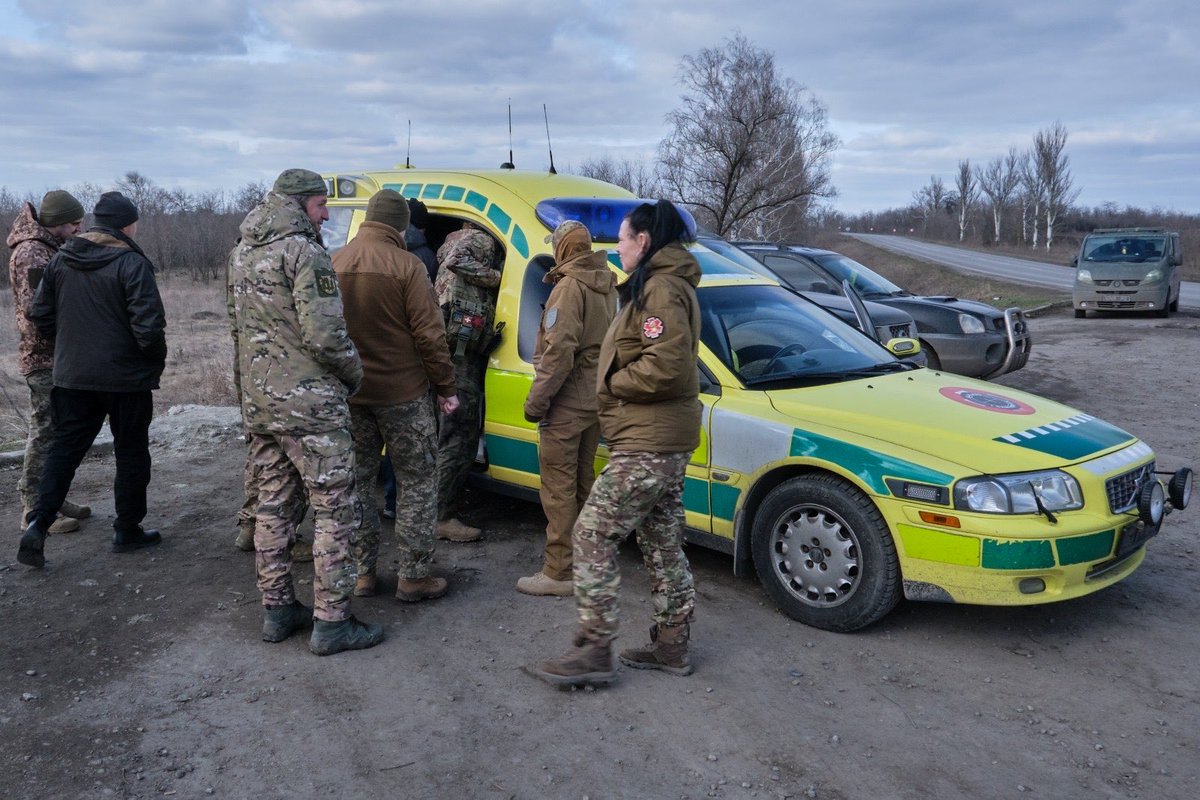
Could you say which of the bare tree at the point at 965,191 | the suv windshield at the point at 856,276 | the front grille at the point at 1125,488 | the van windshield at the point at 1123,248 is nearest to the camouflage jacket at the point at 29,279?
the front grille at the point at 1125,488

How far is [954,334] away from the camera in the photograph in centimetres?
1015

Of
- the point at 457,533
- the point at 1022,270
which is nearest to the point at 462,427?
the point at 457,533

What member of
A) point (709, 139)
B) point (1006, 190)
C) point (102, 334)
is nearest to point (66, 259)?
point (102, 334)

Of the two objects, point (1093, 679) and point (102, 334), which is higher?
point (102, 334)

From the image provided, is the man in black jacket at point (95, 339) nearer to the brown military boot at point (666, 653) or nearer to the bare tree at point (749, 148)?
the brown military boot at point (666, 653)

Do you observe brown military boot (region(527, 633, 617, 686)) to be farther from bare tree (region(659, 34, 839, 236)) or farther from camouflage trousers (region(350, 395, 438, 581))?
bare tree (region(659, 34, 839, 236))

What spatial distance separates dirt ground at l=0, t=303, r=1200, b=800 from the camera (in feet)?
10.3

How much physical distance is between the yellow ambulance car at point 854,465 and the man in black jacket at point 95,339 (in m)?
1.90

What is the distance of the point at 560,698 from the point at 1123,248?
1940 cm

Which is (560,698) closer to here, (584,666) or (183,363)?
(584,666)

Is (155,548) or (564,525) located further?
(155,548)

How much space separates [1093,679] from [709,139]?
27.0 meters

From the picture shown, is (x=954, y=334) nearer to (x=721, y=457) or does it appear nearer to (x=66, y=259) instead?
(x=721, y=457)

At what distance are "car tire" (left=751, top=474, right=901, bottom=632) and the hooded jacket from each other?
3.42 meters
